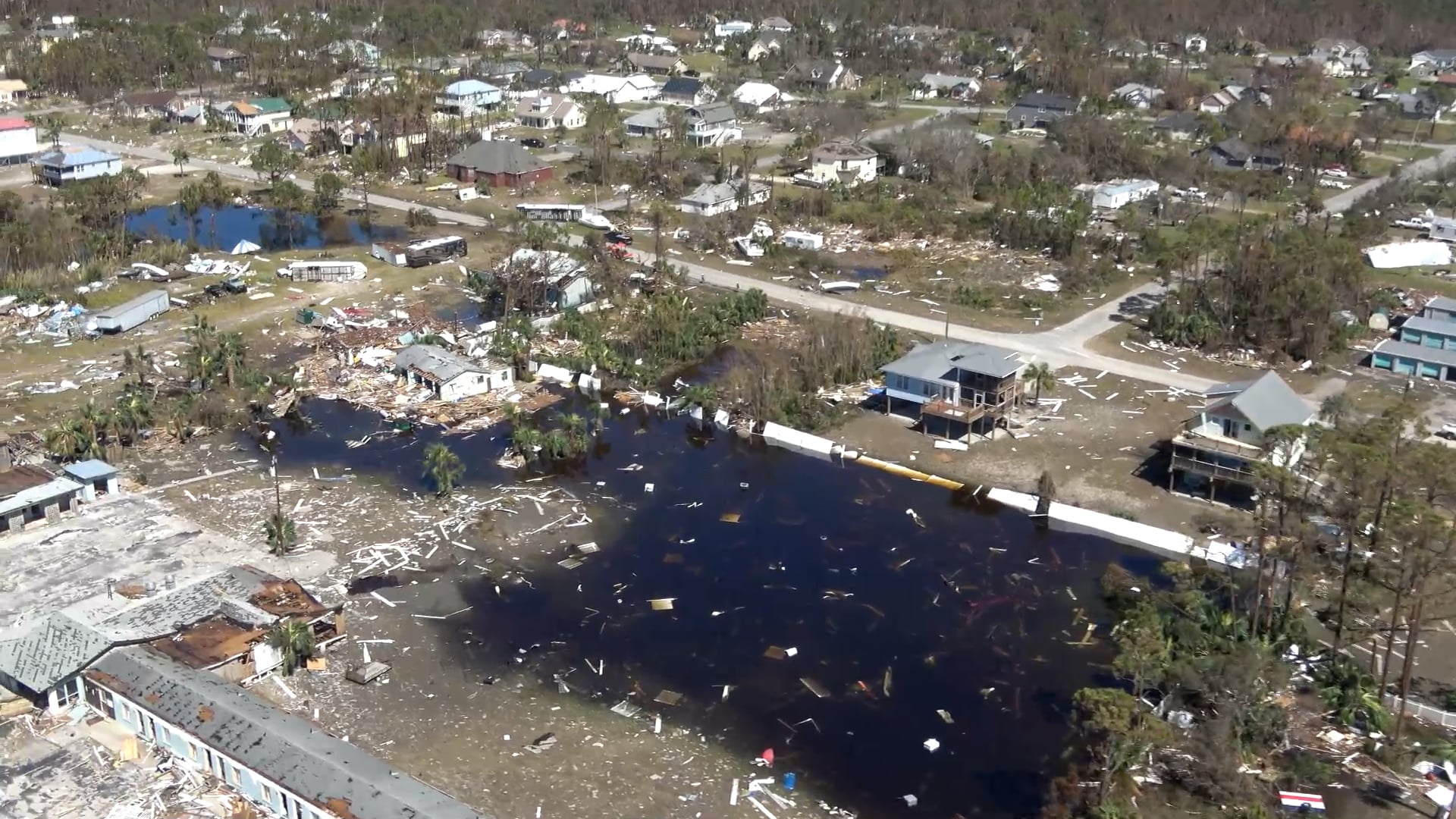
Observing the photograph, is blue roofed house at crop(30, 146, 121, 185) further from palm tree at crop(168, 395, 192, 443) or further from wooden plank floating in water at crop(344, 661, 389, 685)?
wooden plank floating in water at crop(344, 661, 389, 685)

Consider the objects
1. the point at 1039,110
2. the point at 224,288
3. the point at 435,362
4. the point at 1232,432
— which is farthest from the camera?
the point at 1039,110

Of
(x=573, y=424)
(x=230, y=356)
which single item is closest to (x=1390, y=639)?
(x=573, y=424)

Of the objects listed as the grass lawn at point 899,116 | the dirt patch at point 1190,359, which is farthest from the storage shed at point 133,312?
the grass lawn at point 899,116

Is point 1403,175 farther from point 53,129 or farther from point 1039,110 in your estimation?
point 53,129

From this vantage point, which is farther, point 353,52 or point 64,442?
point 353,52

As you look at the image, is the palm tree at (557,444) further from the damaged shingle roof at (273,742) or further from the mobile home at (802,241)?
the mobile home at (802,241)

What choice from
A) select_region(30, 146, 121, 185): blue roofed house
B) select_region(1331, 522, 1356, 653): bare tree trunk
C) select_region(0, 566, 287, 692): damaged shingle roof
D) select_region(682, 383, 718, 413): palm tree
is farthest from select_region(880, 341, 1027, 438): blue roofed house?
select_region(30, 146, 121, 185): blue roofed house
